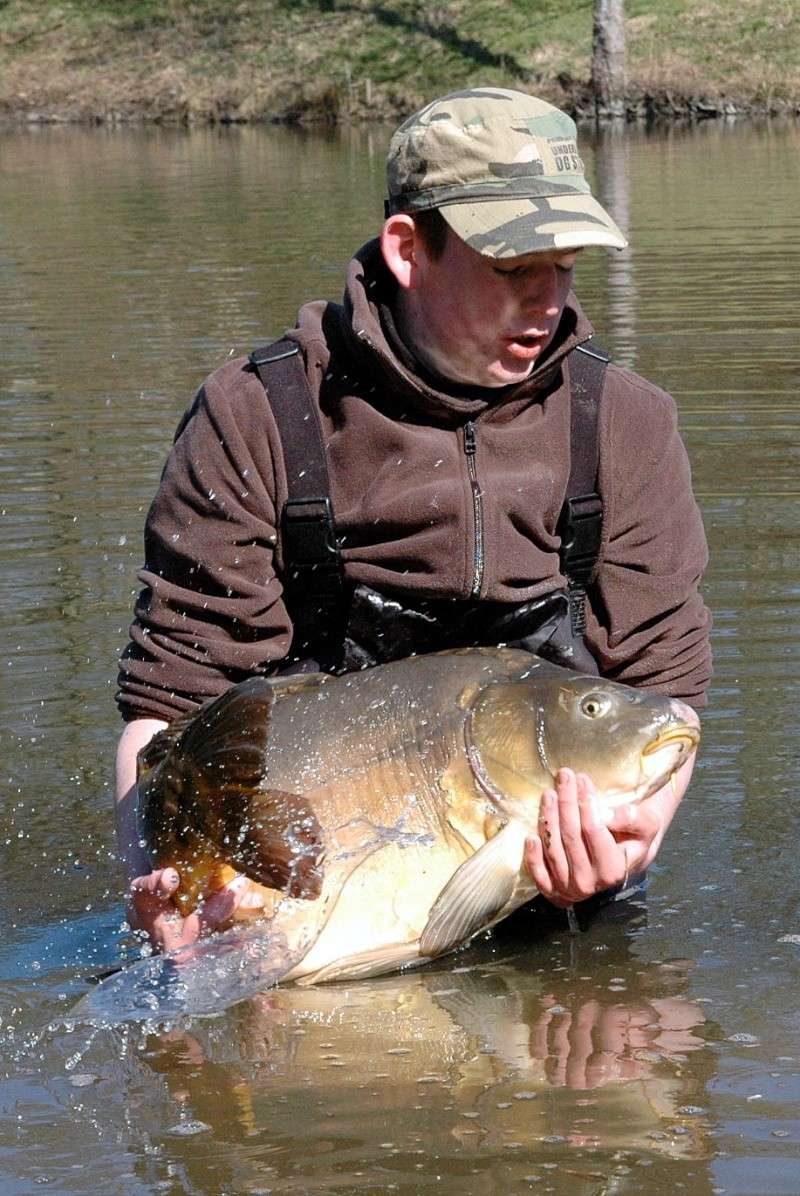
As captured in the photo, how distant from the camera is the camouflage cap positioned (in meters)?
3.86

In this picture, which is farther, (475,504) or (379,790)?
(475,504)

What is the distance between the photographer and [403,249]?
4.09m

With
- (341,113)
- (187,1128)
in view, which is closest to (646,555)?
(187,1128)

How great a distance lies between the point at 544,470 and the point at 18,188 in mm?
22224

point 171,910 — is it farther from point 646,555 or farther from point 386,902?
point 646,555

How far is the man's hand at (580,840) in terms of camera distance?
370 centimetres

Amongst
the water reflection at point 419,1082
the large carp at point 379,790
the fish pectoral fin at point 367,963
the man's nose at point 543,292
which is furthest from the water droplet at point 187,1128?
the man's nose at point 543,292

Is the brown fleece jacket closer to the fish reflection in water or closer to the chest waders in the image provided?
the chest waders

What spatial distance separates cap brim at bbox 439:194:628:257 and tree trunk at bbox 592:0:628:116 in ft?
102

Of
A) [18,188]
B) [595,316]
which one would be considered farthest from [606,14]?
[595,316]

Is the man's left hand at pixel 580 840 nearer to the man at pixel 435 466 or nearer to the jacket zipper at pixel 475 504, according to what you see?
the man at pixel 435 466

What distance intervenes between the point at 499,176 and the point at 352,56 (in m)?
36.2

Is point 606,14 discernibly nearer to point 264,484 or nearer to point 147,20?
point 147,20

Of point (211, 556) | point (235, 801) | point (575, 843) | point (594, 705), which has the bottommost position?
point (575, 843)
